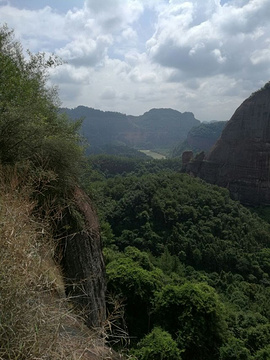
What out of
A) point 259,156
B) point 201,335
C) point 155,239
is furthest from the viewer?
point 259,156

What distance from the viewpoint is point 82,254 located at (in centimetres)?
743

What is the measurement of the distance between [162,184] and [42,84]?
29791 millimetres

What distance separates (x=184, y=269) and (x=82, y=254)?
20724mm

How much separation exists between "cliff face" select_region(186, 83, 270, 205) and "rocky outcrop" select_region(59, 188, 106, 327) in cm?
4419

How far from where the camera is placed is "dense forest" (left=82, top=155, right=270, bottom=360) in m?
12.7

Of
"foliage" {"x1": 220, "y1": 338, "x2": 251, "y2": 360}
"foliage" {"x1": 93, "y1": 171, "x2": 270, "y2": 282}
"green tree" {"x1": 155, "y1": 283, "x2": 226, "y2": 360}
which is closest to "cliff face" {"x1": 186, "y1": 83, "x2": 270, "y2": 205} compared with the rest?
"foliage" {"x1": 93, "y1": 171, "x2": 270, "y2": 282}

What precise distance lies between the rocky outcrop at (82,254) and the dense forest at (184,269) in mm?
1076

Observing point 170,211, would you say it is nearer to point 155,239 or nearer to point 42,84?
point 155,239

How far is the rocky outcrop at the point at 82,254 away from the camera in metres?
6.95

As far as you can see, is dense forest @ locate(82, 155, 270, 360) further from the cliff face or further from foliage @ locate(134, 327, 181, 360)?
the cliff face

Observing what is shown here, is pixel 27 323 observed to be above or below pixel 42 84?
below

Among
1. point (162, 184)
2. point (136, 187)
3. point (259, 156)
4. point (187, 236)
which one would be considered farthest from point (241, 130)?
point (187, 236)

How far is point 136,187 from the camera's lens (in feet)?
128

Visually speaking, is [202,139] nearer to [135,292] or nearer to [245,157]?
[245,157]
